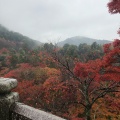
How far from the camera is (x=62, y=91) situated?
18.4 m

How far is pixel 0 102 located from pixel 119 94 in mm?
17141

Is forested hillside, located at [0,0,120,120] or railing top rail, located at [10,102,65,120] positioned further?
forested hillside, located at [0,0,120,120]

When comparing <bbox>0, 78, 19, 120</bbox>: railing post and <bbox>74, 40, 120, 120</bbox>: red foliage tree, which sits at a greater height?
<bbox>0, 78, 19, 120</bbox>: railing post

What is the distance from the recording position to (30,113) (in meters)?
2.64

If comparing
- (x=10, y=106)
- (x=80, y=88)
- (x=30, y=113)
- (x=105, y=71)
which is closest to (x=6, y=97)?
(x=10, y=106)

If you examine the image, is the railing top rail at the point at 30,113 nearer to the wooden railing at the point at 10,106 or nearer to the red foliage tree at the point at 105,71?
the wooden railing at the point at 10,106

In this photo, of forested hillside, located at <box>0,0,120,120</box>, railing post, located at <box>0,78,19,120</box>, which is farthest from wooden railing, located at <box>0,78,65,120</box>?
forested hillside, located at <box>0,0,120,120</box>

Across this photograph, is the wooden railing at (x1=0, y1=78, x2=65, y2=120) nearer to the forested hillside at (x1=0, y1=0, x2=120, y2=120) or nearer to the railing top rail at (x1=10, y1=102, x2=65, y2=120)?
the railing top rail at (x1=10, y1=102, x2=65, y2=120)

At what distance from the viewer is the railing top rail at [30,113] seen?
96.2 inches

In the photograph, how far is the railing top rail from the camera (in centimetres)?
244

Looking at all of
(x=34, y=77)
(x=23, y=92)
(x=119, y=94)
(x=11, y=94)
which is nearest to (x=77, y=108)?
(x=119, y=94)

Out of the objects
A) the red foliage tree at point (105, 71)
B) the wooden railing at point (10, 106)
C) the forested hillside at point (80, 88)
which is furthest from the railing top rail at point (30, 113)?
the red foliage tree at point (105, 71)

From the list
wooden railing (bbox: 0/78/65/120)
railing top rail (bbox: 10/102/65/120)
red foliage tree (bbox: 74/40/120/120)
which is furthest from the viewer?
red foliage tree (bbox: 74/40/120/120)

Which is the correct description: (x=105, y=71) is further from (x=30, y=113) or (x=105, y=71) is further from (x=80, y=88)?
(x=30, y=113)
